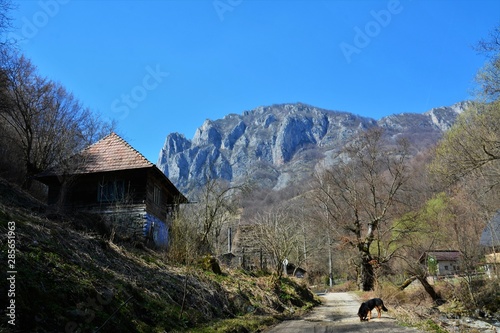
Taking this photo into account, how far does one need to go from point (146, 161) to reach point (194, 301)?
1272 centimetres

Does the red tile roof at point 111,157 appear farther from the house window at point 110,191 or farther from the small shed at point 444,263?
the small shed at point 444,263

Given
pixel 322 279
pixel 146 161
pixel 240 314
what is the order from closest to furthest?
pixel 240 314, pixel 146 161, pixel 322 279

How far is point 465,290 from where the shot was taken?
18578mm

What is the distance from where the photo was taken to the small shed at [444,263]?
67.1 ft

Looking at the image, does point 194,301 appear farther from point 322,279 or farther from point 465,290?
point 322,279

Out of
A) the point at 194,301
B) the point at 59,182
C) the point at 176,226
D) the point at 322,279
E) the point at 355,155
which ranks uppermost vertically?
the point at 355,155

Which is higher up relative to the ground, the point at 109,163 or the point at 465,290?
the point at 109,163

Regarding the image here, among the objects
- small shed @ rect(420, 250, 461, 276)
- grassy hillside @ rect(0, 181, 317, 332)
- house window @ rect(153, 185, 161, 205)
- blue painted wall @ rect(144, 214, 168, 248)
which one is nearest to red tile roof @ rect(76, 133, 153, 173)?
house window @ rect(153, 185, 161, 205)

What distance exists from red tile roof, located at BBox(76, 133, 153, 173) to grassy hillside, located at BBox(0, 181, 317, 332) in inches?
261

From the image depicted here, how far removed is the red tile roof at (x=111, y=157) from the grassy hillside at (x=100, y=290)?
21.7 feet

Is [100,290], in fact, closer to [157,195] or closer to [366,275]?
[157,195]

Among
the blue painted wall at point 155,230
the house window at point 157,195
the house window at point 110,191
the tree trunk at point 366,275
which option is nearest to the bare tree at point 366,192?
the tree trunk at point 366,275

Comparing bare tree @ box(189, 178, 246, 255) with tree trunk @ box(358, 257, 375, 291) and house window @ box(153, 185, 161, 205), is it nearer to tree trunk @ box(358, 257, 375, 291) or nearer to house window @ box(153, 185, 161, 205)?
house window @ box(153, 185, 161, 205)

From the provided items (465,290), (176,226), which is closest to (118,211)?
(176,226)
